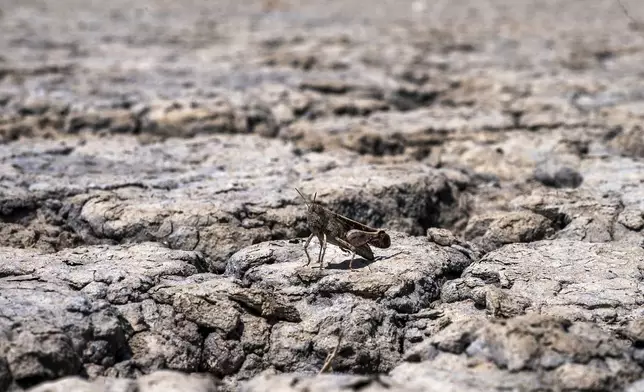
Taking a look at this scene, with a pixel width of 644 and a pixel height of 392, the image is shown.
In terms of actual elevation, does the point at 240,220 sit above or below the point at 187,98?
below

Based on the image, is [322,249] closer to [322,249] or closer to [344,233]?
[322,249]

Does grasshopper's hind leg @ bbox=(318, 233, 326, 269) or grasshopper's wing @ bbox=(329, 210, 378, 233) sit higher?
grasshopper's wing @ bbox=(329, 210, 378, 233)

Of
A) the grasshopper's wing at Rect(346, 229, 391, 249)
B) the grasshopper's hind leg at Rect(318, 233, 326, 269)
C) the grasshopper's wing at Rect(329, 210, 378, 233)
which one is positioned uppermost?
the grasshopper's wing at Rect(329, 210, 378, 233)

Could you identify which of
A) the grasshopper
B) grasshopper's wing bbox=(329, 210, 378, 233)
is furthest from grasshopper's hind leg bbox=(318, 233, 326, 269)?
grasshopper's wing bbox=(329, 210, 378, 233)

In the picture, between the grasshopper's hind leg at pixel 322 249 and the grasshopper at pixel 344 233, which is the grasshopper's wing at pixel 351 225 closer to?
the grasshopper at pixel 344 233

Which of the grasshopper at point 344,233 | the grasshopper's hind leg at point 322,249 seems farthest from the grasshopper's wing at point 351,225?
the grasshopper's hind leg at point 322,249

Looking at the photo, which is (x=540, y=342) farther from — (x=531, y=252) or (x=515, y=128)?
(x=515, y=128)

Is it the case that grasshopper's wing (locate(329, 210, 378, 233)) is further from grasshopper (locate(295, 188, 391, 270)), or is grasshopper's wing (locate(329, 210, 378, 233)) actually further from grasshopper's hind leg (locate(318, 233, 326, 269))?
grasshopper's hind leg (locate(318, 233, 326, 269))

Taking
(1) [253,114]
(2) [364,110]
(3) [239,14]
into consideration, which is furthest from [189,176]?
(3) [239,14]

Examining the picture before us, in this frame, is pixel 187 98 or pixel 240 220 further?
pixel 187 98
